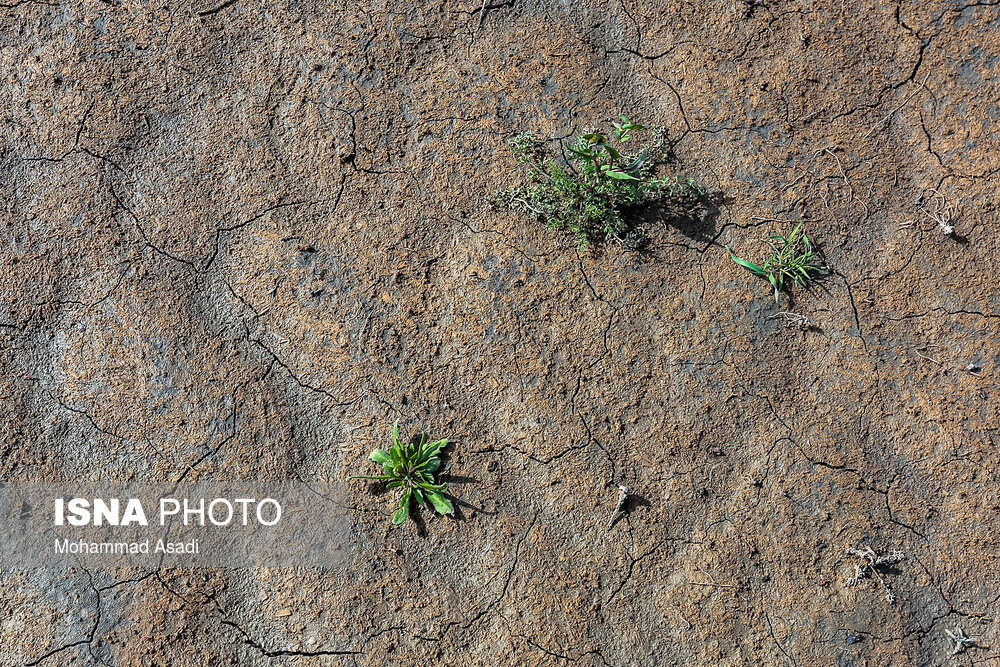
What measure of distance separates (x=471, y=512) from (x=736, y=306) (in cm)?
135

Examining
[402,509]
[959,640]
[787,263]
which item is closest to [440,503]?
[402,509]

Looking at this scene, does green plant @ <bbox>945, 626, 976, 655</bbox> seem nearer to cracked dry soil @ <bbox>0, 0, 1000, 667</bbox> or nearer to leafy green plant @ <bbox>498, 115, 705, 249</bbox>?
cracked dry soil @ <bbox>0, 0, 1000, 667</bbox>

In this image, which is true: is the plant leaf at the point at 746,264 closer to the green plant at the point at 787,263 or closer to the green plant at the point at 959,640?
the green plant at the point at 787,263

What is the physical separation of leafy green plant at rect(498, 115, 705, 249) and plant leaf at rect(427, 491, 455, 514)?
1161mm

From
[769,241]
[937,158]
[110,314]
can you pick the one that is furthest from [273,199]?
[937,158]

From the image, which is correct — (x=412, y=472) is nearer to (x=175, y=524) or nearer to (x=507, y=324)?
(x=507, y=324)

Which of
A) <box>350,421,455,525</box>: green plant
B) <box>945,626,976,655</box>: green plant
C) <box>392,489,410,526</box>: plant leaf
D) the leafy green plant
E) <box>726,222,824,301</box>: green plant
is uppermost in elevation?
the leafy green plant

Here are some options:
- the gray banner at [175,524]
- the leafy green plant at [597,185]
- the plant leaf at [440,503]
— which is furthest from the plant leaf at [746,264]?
the gray banner at [175,524]

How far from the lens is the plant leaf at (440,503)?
8.98 ft

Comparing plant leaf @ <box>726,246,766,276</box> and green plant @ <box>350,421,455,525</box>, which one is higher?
plant leaf @ <box>726,246,766,276</box>

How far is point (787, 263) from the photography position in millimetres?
2906

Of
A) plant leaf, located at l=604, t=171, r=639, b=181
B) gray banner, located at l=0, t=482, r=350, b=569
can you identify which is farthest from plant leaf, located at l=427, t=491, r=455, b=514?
plant leaf, located at l=604, t=171, r=639, b=181

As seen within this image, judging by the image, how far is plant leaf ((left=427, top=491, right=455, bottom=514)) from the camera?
108 inches

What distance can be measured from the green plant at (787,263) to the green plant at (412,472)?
1464 millimetres
